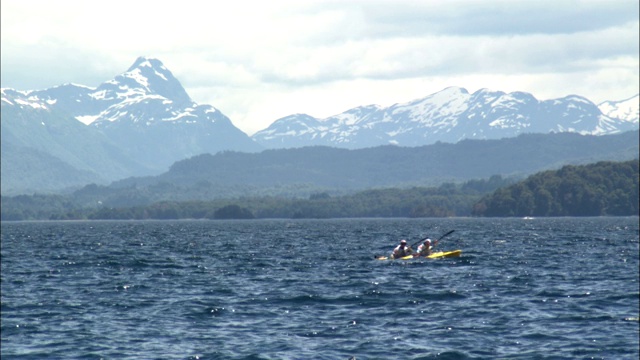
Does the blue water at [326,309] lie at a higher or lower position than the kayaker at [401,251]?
lower

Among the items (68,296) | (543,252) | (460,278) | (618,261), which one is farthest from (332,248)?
(68,296)

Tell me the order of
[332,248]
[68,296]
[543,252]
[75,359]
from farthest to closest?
[332,248], [543,252], [68,296], [75,359]

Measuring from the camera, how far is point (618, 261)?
81.6m

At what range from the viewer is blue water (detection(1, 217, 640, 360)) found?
4012 cm

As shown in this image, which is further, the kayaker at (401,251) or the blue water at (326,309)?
the kayaker at (401,251)

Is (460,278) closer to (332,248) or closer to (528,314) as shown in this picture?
(528,314)

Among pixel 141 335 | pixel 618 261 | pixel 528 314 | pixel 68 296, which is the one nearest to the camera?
pixel 141 335

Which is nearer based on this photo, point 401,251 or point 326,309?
point 326,309

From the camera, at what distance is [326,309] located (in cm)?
5138

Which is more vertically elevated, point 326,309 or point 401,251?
point 401,251

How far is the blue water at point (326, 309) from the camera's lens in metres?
40.1

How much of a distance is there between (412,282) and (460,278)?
13.5 feet

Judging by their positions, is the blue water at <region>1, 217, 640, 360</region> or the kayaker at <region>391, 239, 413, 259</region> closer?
the blue water at <region>1, 217, 640, 360</region>

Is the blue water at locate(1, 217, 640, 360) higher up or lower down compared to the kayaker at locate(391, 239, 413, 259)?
lower down
